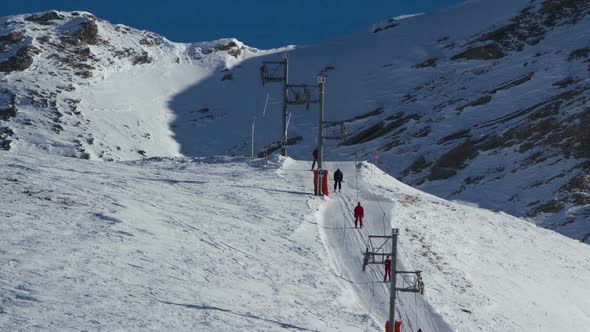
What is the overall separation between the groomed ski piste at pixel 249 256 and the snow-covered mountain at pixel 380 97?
1526 cm

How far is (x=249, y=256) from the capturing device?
28625 millimetres

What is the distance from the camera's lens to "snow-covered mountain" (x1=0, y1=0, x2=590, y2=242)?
205 ft

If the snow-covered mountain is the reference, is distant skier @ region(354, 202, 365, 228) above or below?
below

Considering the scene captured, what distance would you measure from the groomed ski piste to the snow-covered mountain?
1526 cm

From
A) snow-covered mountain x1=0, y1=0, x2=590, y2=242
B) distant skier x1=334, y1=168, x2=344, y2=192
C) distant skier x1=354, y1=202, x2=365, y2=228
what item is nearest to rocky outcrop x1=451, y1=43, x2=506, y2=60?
snow-covered mountain x1=0, y1=0, x2=590, y2=242

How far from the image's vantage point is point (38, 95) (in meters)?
91.7

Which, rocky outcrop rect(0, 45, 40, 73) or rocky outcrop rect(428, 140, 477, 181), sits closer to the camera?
rocky outcrop rect(428, 140, 477, 181)

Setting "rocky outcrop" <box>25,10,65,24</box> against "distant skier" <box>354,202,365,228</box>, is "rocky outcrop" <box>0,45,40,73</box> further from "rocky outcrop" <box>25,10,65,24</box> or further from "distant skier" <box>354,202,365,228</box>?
"distant skier" <box>354,202,365,228</box>

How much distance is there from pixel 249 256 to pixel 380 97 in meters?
70.1

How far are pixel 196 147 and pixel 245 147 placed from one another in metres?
5.07

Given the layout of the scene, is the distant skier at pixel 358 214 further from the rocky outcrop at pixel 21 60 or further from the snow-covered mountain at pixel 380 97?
the rocky outcrop at pixel 21 60

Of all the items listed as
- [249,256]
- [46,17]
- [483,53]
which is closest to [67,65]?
[46,17]

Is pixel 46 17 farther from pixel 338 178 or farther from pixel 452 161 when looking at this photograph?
pixel 338 178

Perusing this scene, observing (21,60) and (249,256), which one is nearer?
(249,256)
